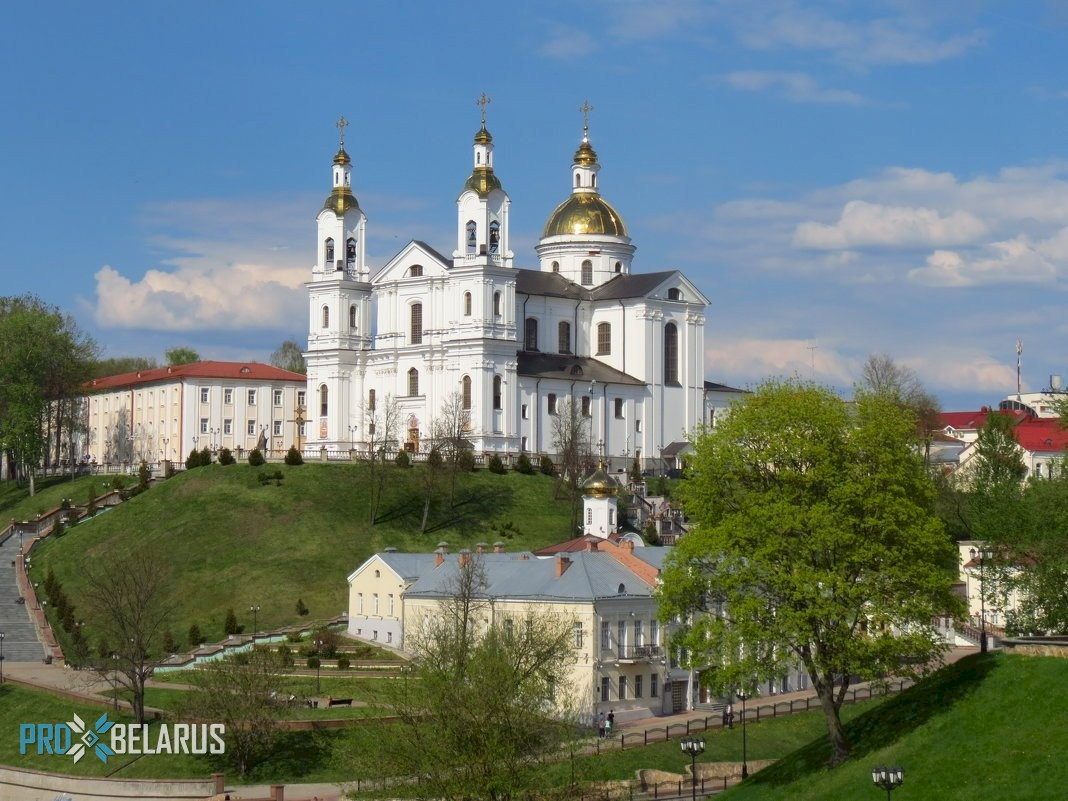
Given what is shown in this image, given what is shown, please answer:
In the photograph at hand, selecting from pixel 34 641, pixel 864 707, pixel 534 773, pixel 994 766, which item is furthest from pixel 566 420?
pixel 994 766

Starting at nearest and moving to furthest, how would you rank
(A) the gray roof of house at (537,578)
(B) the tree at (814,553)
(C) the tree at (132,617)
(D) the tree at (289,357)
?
(B) the tree at (814,553) → (C) the tree at (132,617) → (A) the gray roof of house at (537,578) → (D) the tree at (289,357)

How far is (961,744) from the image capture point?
38000 mm

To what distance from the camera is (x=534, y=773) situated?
4344 centimetres

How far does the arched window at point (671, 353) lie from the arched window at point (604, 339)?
3081mm

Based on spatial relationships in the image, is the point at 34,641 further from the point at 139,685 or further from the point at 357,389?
the point at 357,389

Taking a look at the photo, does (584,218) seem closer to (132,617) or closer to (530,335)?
(530,335)

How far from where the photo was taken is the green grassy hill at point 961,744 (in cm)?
3584

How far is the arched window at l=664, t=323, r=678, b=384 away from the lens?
103000mm

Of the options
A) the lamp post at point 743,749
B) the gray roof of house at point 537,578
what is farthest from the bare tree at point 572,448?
the lamp post at point 743,749

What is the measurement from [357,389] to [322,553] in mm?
22695

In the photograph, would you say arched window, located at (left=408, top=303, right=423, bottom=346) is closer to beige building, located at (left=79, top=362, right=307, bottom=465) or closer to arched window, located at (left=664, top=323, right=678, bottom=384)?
beige building, located at (left=79, top=362, right=307, bottom=465)

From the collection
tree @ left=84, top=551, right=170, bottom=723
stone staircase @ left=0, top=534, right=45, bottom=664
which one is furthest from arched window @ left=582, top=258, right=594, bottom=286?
tree @ left=84, top=551, right=170, bottom=723

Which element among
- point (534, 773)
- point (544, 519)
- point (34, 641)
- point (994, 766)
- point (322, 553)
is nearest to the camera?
point (994, 766)

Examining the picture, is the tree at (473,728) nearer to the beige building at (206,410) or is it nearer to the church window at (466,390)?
the church window at (466,390)
